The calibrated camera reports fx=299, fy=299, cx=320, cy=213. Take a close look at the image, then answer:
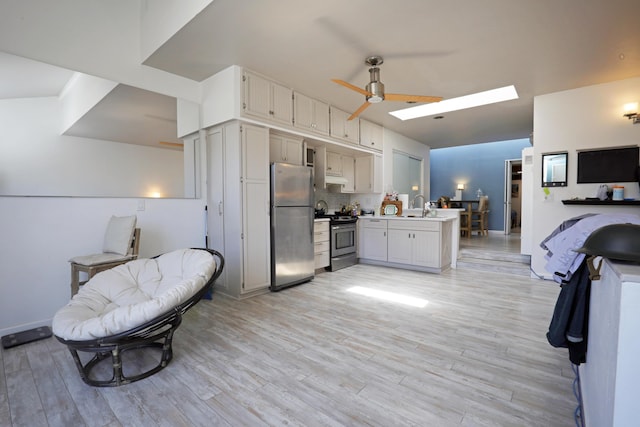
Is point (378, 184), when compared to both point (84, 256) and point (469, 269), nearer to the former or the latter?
point (469, 269)

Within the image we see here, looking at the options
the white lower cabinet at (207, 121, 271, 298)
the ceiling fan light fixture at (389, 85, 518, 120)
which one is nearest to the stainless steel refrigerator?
the white lower cabinet at (207, 121, 271, 298)

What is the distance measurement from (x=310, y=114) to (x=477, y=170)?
6.41m

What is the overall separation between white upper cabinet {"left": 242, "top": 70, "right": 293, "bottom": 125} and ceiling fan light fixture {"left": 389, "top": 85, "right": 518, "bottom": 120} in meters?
2.08

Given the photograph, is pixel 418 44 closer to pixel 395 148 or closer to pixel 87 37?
pixel 87 37

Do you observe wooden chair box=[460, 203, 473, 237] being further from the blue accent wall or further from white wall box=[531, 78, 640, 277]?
white wall box=[531, 78, 640, 277]

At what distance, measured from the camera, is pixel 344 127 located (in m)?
4.95

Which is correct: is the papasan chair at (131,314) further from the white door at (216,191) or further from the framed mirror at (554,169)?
the framed mirror at (554,169)

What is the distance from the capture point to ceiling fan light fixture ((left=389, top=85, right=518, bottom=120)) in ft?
14.5

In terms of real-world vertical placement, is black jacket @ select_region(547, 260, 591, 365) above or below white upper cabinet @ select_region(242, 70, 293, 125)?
below

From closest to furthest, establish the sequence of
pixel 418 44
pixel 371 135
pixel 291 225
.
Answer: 1. pixel 418 44
2. pixel 291 225
3. pixel 371 135

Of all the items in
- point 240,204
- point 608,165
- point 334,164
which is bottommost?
point 240,204

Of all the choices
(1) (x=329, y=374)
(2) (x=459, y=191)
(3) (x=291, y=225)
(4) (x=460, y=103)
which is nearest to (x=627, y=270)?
(1) (x=329, y=374)

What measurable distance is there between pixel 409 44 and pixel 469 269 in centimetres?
362

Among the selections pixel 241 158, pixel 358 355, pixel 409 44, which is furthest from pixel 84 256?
pixel 409 44
